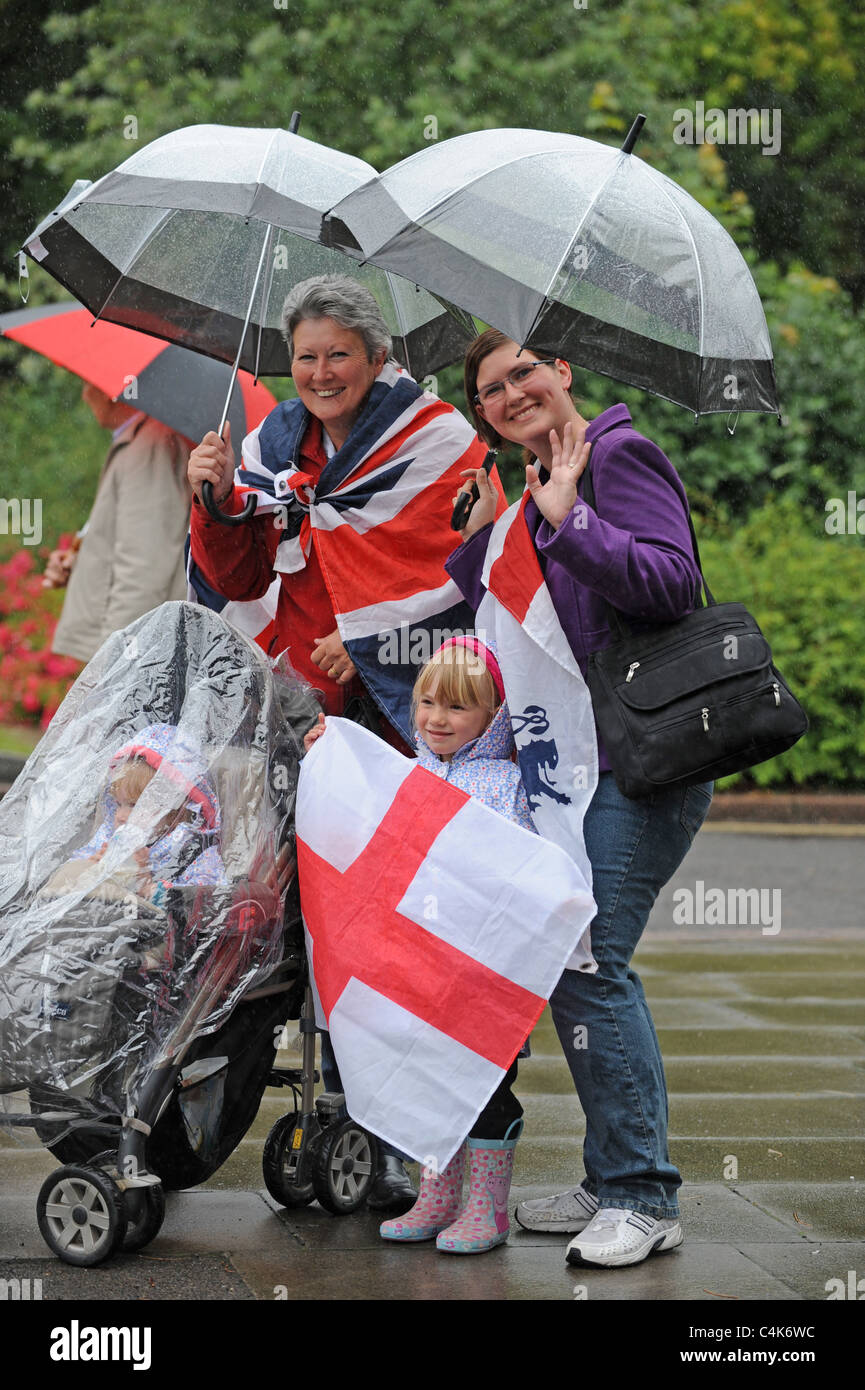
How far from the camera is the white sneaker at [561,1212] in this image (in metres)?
3.78

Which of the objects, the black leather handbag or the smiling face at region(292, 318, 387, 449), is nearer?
the black leather handbag

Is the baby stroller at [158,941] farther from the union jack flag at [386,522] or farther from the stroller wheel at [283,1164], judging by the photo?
the union jack flag at [386,522]

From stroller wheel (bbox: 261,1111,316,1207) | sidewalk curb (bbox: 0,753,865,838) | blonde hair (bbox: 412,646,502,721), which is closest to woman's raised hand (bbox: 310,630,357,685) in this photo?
blonde hair (bbox: 412,646,502,721)

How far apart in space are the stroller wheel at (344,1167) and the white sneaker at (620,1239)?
1.90ft

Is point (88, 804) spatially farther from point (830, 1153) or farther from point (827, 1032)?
point (827, 1032)

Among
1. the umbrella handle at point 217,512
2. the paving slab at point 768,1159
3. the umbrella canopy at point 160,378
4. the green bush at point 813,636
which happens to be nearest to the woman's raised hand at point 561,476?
the umbrella handle at point 217,512

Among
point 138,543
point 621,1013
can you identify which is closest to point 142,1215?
point 621,1013

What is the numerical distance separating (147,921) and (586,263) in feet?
5.09

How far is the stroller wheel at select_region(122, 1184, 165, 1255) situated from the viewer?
341 cm

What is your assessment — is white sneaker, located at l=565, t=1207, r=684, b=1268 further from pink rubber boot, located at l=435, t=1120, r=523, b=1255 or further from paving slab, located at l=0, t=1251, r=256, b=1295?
paving slab, located at l=0, t=1251, r=256, b=1295

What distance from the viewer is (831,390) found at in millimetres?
13188

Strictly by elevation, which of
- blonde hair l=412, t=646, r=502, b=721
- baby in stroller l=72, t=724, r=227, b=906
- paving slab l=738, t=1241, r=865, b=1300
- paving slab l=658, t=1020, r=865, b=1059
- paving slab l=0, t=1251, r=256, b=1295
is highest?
blonde hair l=412, t=646, r=502, b=721

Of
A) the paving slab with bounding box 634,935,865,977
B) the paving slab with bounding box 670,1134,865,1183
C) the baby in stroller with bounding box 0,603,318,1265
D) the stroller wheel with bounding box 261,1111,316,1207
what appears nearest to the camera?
the baby in stroller with bounding box 0,603,318,1265

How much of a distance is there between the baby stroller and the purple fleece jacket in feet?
2.23
